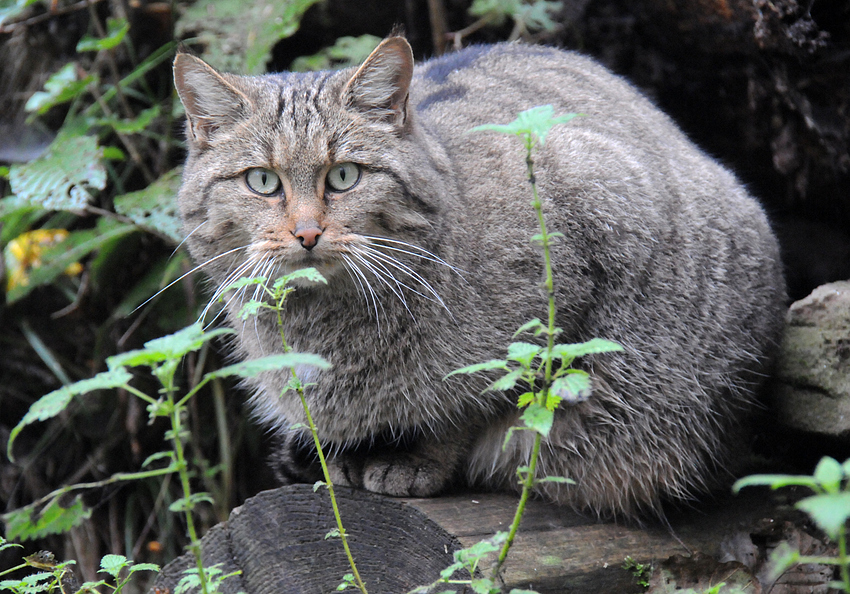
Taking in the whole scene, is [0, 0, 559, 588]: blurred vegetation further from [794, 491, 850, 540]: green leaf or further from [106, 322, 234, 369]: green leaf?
[794, 491, 850, 540]: green leaf

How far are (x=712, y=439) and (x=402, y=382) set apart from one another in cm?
111

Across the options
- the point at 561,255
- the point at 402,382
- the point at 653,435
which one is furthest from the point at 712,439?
the point at 402,382

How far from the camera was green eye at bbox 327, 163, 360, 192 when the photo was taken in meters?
2.39

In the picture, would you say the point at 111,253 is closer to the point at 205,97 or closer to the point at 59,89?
the point at 59,89

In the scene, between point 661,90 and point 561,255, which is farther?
point 661,90

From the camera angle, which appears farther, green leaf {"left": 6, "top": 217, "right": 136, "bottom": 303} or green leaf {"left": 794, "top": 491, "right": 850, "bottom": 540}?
green leaf {"left": 6, "top": 217, "right": 136, "bottom": 303}

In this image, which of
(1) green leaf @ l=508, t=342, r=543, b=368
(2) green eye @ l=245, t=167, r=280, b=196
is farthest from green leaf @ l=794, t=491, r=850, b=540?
(2) green eye @ l=245, t=167, r=280, b=196

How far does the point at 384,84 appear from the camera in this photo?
2.47 metres

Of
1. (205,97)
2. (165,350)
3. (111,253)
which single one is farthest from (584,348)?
(111,253)

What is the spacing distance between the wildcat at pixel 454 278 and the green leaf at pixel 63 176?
1.04 meters

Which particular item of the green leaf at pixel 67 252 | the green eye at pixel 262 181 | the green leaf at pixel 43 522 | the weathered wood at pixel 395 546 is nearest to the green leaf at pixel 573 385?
the weathered wood at pixel 395 546

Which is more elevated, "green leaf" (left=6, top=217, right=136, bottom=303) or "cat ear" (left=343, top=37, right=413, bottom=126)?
"cat ear" (left=343, top=37, right=413, bottom=126)

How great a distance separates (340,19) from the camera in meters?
4.42

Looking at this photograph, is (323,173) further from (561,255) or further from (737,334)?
(737,334)
